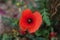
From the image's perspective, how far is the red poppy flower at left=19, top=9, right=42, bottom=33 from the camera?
1.15 metres

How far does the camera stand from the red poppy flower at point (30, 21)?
1.15 meters

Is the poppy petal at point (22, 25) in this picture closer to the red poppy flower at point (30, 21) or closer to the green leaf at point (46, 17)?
the red poppy flower at point (30, 21)

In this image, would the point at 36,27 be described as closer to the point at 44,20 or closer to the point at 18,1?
the point at 44,20

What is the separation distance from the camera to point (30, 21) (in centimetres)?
116

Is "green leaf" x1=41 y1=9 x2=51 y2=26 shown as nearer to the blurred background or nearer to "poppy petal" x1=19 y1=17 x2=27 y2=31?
the blurred background

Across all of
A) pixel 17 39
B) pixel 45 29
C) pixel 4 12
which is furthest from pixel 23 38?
pixel 4 12

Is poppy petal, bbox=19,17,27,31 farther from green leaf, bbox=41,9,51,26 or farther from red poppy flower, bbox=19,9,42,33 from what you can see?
green leaf, bbox=41,9,51,26

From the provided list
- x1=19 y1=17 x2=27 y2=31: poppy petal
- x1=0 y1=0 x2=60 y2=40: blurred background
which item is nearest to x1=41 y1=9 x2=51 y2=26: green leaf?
x1=0 y1=0 x2=60 y2=40: blurred background

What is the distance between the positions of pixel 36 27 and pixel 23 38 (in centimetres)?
11

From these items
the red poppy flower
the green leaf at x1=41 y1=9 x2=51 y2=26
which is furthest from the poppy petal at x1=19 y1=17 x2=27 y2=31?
the green leaf at x1=41 y1=9 x2=51 y2=26

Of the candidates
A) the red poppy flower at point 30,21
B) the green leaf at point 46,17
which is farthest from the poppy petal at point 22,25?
the green leaf at point 46,17

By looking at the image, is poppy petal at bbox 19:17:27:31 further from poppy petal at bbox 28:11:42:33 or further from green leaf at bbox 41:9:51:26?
green leaf at bbox 41:9:51:26

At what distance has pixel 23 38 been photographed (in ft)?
3.94

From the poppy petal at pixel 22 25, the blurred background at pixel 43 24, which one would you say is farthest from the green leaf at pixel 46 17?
the poppy petal at pixel 22 25
